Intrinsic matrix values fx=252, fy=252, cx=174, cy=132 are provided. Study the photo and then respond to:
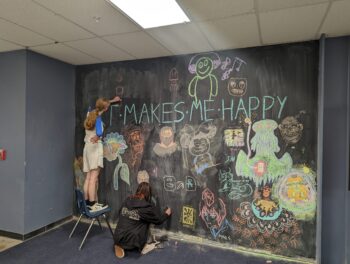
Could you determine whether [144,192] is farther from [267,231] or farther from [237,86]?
[237,86]

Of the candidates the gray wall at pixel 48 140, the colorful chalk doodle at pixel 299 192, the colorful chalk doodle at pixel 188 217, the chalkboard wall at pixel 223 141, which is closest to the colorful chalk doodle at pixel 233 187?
the chalkboard wall at pixel 223 141

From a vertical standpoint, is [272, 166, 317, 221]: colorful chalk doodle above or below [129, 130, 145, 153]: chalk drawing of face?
below

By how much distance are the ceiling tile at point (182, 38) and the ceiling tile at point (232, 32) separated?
0.28ft

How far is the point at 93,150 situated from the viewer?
3.53m

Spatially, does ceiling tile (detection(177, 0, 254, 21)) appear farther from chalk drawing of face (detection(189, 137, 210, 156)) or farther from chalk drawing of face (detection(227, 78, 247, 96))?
chalk drawing of face (detection(189, 137, 210, 156))

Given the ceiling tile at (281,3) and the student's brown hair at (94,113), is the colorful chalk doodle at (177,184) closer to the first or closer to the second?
the student's brown hair at (94,113)

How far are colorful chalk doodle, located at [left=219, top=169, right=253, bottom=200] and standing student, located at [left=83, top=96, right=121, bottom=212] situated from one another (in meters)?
1.67

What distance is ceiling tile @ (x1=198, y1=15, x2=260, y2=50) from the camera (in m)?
2.25

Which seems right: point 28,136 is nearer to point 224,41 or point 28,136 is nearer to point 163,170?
point 163,170

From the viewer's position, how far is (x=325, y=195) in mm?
2637

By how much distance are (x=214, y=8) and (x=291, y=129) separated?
1561mm

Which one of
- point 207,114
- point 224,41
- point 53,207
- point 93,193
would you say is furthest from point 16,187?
point 224,41

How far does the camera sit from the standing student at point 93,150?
3.50 metres

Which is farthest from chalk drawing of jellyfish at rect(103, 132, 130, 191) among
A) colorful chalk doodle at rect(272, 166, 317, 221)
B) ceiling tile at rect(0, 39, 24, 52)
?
colorful chalk doodle at rect(272, 166, 317, 221)
